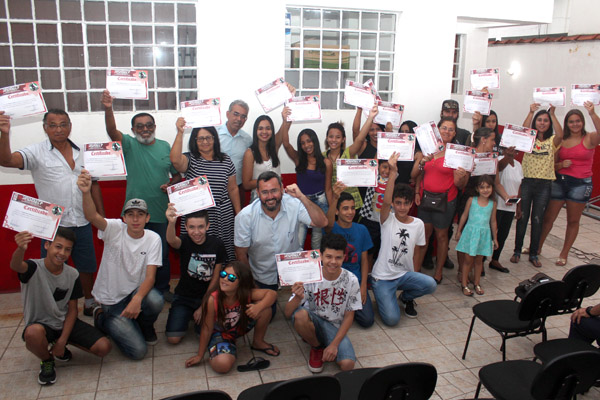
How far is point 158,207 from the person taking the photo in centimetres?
451

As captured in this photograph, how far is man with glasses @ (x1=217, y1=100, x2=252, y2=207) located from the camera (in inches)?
186

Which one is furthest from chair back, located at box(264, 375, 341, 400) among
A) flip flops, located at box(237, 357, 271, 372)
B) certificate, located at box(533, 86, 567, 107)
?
certificate, located at box(533, 86, 567, 107)

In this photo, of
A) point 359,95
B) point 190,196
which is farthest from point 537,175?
point 190,196

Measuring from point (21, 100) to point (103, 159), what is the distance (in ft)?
2.54

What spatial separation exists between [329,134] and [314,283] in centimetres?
174

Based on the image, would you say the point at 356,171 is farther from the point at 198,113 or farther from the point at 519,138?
the point at 519,138

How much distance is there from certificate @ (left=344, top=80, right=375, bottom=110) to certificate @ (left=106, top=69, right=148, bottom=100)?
2079 millimetres

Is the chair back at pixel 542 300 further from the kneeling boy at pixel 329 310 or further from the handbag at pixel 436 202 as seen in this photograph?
the handbag at pixel 436 202

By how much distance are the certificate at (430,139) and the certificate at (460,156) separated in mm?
124

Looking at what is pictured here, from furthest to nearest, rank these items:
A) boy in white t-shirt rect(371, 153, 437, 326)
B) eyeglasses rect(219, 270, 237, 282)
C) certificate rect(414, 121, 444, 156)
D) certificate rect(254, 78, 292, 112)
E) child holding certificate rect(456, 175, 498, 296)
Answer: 1. child holding certificate rect(456, 175, 498, 296)
2. certificate rect(414, 121, 444, 156)
3. certificate rect(254, 78, 292, 112)
4. boy in white t-shirt rect(371, 153, 437, 326)
5. eyeglasses rect(219, 270, 237, 282)

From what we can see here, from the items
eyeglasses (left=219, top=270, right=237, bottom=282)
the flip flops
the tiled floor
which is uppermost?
eyeglasses (left=219, top=270, right=237, bottom=282)

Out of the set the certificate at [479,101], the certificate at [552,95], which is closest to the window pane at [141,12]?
the certificate at [479,101]

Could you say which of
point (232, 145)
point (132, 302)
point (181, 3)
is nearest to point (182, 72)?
point (181, 3)

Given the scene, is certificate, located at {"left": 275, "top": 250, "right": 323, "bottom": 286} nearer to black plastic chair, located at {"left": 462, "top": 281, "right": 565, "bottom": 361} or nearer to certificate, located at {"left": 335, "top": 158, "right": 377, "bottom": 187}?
certificate, located at {"left": 335, "top": 158, "right": 377, "bottom": 187}
